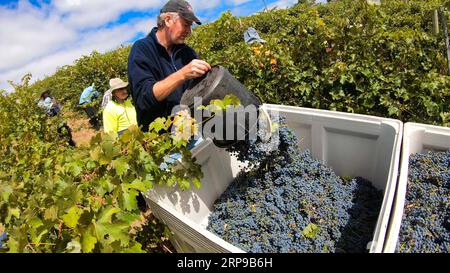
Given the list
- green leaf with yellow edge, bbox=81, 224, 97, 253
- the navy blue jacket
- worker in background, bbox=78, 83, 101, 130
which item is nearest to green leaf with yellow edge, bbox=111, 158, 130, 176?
green leaf with yellow edge, bbox=81, 224, 97, 253

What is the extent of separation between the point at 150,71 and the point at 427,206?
1830mm

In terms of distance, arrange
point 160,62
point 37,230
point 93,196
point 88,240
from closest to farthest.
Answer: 1. point 88,240
2. point 37,230
3. point 93,196
4. point 160,62

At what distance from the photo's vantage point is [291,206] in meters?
2.08

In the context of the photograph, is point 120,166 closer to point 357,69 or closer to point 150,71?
point 150,71

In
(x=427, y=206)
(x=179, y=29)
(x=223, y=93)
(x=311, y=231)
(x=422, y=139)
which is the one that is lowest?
(x=311, y=231)

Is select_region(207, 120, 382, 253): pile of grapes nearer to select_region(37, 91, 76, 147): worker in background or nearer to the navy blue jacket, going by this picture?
the navy blue jacket

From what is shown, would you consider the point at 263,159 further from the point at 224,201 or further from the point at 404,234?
the point at 404,234

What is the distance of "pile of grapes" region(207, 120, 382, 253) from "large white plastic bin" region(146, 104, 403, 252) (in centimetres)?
10

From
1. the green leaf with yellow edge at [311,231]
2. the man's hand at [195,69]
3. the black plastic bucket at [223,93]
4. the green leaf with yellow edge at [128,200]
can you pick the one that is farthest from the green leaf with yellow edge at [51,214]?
the green leaf with yellow edge at [311,231]

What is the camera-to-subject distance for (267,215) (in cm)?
209

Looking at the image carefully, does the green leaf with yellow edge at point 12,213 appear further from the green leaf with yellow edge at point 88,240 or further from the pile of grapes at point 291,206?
the pile of grapes at point 291,206

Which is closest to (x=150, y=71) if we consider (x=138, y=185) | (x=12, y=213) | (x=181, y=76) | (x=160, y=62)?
(x=160, y=62)

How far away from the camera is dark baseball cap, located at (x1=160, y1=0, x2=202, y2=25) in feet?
7.43

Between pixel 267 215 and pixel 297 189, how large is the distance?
259 millimetres
